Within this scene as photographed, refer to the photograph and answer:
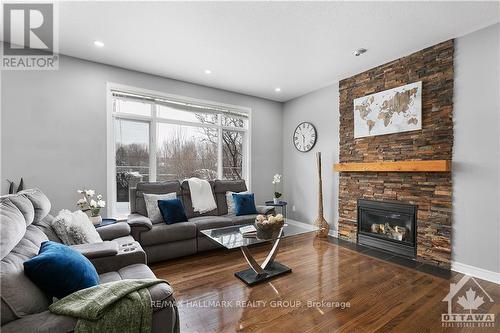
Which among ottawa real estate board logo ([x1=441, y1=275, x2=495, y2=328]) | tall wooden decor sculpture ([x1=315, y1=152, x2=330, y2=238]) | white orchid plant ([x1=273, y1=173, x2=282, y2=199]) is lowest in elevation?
ottawa real estate board logo ([x1=441, y1=275, x2=495, y2=328])

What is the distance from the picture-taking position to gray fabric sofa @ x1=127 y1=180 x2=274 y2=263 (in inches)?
116

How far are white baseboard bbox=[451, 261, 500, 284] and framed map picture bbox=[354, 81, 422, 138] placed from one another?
1757 millimetres

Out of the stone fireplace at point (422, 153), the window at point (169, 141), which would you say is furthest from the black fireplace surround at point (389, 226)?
the window at point (169, 141)

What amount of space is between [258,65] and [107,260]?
3.16 m

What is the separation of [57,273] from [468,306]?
3.21m

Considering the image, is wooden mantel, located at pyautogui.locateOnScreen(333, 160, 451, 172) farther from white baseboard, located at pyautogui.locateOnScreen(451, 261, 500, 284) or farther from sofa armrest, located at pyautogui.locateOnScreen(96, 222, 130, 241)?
sofa armrest, located at pyautogui.locateOnScreen(96, 222, 130, 241)

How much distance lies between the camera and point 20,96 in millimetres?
2951

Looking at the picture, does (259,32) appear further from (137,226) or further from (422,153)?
(137,226)

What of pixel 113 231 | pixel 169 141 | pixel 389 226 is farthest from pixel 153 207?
pixel 389 226

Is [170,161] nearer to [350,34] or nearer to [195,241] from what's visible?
[195,241]

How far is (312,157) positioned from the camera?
472 centimetres

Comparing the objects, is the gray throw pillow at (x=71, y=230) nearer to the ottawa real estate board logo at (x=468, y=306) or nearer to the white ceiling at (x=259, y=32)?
the white ceiling at (x=259, y=32)

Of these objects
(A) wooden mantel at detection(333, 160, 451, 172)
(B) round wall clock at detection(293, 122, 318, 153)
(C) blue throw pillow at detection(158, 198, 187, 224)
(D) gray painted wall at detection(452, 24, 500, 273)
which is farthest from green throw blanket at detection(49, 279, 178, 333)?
(B) round wall clock at detection(293, 122, 318, 153)

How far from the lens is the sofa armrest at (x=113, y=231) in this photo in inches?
97.4
